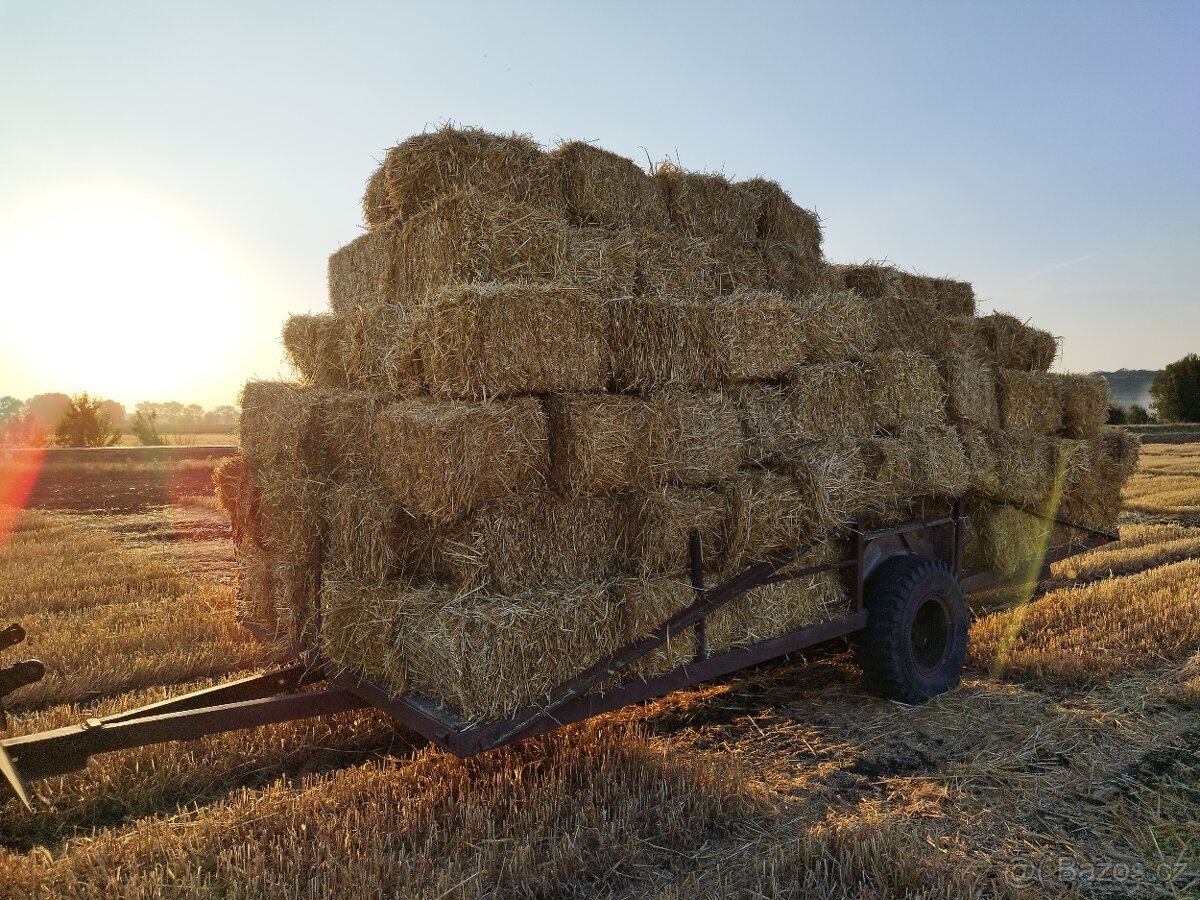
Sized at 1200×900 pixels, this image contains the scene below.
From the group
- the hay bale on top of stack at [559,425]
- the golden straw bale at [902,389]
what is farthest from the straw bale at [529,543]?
the golden straw bale at [902,389]

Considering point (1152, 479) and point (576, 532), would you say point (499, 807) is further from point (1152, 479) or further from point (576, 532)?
point (1152, 479)

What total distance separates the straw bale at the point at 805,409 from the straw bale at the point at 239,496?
3259 mm

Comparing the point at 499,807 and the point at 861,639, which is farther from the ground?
the point at 861,639

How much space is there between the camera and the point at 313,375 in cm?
604

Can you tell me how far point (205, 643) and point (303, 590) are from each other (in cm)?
310

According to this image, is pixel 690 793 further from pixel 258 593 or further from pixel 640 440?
pixel 258 593

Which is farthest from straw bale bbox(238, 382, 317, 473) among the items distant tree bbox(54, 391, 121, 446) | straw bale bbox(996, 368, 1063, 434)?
distant tree bbox(54, 391, 121, 446)

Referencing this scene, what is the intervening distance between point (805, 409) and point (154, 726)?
4220 millimetres

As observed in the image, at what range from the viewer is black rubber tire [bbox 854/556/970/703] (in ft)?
18.2

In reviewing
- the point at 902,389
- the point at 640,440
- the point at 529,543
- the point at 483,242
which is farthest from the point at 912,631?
the point at 483,242

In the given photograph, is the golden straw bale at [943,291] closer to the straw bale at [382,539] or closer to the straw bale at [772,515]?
the straw bale at [772,515]

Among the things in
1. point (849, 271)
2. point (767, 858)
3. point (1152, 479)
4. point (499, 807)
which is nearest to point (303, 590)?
point (499, 807)

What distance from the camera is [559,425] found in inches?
164

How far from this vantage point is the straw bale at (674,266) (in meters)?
5.30
